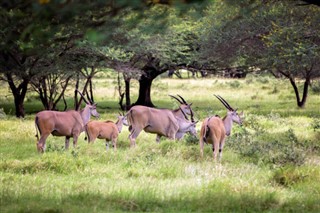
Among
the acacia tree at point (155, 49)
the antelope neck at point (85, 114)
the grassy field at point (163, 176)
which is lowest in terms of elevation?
the grassy field at point (163, 176)

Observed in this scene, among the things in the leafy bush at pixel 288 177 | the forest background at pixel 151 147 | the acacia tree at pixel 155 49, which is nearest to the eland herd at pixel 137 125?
the forest background at pixel 151 147

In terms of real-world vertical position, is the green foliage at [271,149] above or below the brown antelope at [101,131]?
below

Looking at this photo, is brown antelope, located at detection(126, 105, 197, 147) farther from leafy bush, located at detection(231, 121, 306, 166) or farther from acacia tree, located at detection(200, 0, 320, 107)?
acacia tree, located at detection(200, 0, 320, 107)

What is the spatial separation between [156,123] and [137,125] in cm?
49

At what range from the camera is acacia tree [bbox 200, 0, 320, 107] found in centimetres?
1491

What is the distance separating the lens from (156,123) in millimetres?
13141

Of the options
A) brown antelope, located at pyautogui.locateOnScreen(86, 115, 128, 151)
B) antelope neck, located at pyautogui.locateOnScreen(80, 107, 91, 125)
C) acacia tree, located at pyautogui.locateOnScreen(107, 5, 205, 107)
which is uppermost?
acacia tree, located at pyautogui.locateOnScreen(107, 5, 205, 107)

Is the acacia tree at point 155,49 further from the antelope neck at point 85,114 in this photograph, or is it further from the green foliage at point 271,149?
the green foliage at point 271,149

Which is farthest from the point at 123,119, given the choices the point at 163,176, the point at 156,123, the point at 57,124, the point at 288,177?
the point at 288,177

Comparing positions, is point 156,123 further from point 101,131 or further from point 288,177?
point 288,177

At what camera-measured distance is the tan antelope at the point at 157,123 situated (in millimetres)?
12898

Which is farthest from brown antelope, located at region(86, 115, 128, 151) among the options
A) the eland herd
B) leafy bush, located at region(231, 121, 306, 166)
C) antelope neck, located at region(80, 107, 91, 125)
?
leafy bush, located at region(231, 121, 306, 166)

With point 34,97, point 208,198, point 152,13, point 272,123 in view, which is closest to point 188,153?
point 208,198

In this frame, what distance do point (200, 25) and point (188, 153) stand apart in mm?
12605
